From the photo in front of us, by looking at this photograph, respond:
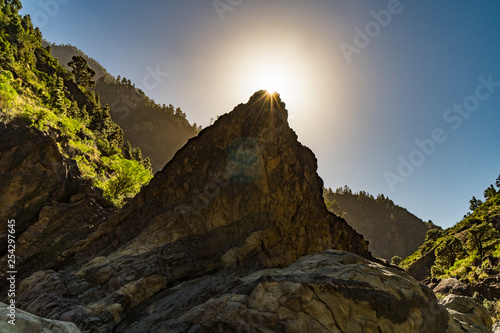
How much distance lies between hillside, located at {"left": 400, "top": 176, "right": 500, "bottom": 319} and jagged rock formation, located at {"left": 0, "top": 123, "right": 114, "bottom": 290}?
4035 centimetres

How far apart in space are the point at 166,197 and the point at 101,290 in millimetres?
7564

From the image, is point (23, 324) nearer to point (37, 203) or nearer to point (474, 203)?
point (37, 203)

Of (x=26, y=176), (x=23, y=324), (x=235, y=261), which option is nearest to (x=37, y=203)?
(x=26, y=176)

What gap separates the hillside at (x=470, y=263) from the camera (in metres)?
30.4

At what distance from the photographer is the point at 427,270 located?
71.1 metres

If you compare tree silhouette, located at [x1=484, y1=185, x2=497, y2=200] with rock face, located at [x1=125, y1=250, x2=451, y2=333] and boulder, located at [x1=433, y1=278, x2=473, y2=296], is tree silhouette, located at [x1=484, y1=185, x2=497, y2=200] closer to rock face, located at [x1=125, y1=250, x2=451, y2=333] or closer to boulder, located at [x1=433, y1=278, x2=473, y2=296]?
boulder, located at [x1=433, y1=278, x2=473, y2=296]

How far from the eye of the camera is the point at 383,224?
7023 inches

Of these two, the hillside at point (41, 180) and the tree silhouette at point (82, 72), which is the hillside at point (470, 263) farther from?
the tree silhouette at point (82, 72)

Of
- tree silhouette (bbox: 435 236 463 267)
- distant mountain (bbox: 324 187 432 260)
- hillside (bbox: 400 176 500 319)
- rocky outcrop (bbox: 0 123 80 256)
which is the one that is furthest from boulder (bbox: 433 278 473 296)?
distant mountain (bbox: 324 187 432 260)

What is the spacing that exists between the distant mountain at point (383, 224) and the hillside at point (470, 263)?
8100 cm

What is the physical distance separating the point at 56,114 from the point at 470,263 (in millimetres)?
75745

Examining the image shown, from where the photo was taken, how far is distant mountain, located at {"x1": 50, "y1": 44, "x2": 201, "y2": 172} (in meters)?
146

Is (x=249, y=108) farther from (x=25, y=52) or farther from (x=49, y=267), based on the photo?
(x=25, y=52)

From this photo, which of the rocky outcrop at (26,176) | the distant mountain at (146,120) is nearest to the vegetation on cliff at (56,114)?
the rocky outcrop at (26,176)
